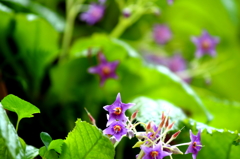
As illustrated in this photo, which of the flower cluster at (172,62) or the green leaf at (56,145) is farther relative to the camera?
the flower cluster at (172,62)

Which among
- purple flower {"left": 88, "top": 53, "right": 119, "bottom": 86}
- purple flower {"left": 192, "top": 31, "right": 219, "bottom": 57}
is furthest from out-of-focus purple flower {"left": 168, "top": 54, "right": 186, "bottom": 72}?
purple flower {"left": 88, "top": 53, "right": 119, "bottom": 86}

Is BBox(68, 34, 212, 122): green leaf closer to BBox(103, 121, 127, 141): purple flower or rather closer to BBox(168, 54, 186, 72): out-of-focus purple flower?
BBox(168, 54, 186, 72): out-of-focus purple flower

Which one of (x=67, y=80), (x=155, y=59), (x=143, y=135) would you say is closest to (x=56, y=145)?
(x=143, y=135)

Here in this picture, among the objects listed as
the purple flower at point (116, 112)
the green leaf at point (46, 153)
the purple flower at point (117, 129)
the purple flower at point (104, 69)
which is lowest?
the green leaf at point (46, 153)

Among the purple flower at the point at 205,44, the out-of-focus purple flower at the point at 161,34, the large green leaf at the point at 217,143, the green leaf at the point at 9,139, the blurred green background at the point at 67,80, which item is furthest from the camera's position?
the out-of-focus purple flower at the point at 161,34

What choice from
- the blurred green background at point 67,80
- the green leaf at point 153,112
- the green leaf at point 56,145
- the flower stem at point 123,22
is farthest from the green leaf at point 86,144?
the flower stem at point 123,22

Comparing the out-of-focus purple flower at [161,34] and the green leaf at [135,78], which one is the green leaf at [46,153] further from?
the out-of-focus purple flower at [161,34]

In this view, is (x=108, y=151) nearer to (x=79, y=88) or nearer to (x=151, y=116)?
(x=151, y=116)
